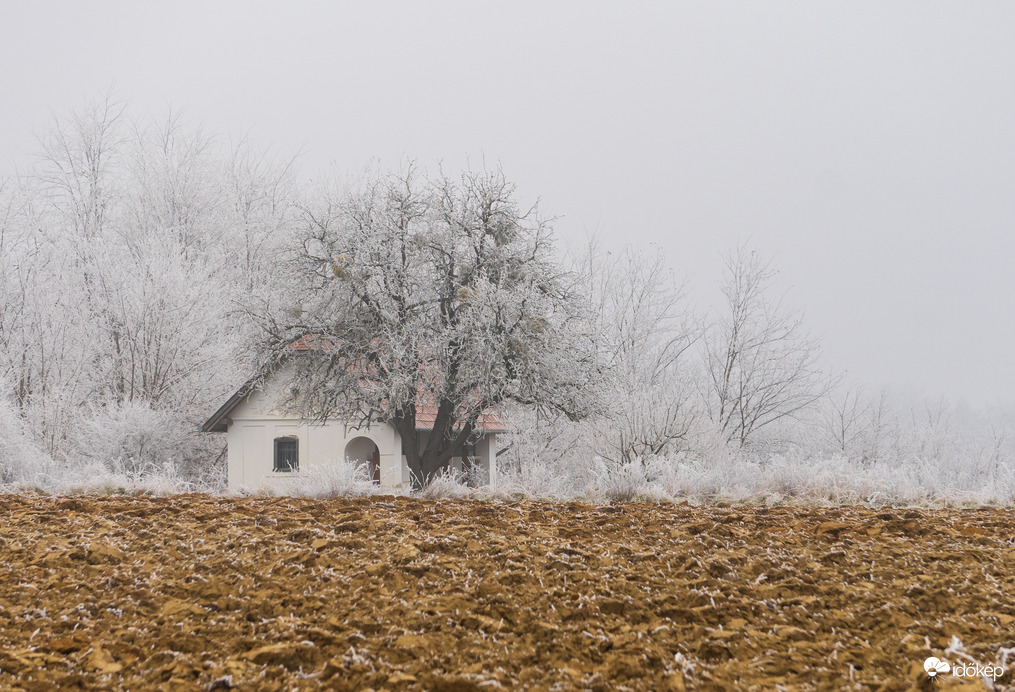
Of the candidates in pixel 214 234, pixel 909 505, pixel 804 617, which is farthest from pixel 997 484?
pixel 214 234

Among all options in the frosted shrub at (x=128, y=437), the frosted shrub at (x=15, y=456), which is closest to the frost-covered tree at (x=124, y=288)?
the frosted shrub at (x=128, y=437)

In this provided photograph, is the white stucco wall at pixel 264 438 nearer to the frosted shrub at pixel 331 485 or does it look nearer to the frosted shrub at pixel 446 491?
the frosted shrub at pixel 331 485

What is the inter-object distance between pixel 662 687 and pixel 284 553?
8.54 feet

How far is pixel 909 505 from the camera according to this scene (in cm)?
711

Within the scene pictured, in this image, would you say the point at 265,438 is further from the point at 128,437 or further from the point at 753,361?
the point at 753,361

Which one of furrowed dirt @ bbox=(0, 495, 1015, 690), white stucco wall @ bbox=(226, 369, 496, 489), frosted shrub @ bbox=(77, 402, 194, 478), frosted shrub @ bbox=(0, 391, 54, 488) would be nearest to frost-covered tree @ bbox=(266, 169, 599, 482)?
frosted shrub @ bbox=(0, 391, 54, 488)

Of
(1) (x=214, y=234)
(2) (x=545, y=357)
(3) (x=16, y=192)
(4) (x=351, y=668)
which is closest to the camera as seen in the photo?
(4) (x=351, y=668)

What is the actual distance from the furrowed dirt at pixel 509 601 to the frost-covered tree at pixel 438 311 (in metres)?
6.32

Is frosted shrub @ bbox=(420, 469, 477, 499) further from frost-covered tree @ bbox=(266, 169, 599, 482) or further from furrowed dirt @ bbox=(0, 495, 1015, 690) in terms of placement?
frost-covered tree @ bbox=(266, 169, 599, 482)

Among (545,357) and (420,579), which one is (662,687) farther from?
(545,357)

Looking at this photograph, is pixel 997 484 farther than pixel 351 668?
Yes

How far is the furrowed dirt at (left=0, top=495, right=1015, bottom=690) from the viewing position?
318 centimetres

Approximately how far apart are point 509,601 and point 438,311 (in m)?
8.85

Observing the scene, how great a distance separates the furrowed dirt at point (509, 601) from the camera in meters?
3.18
